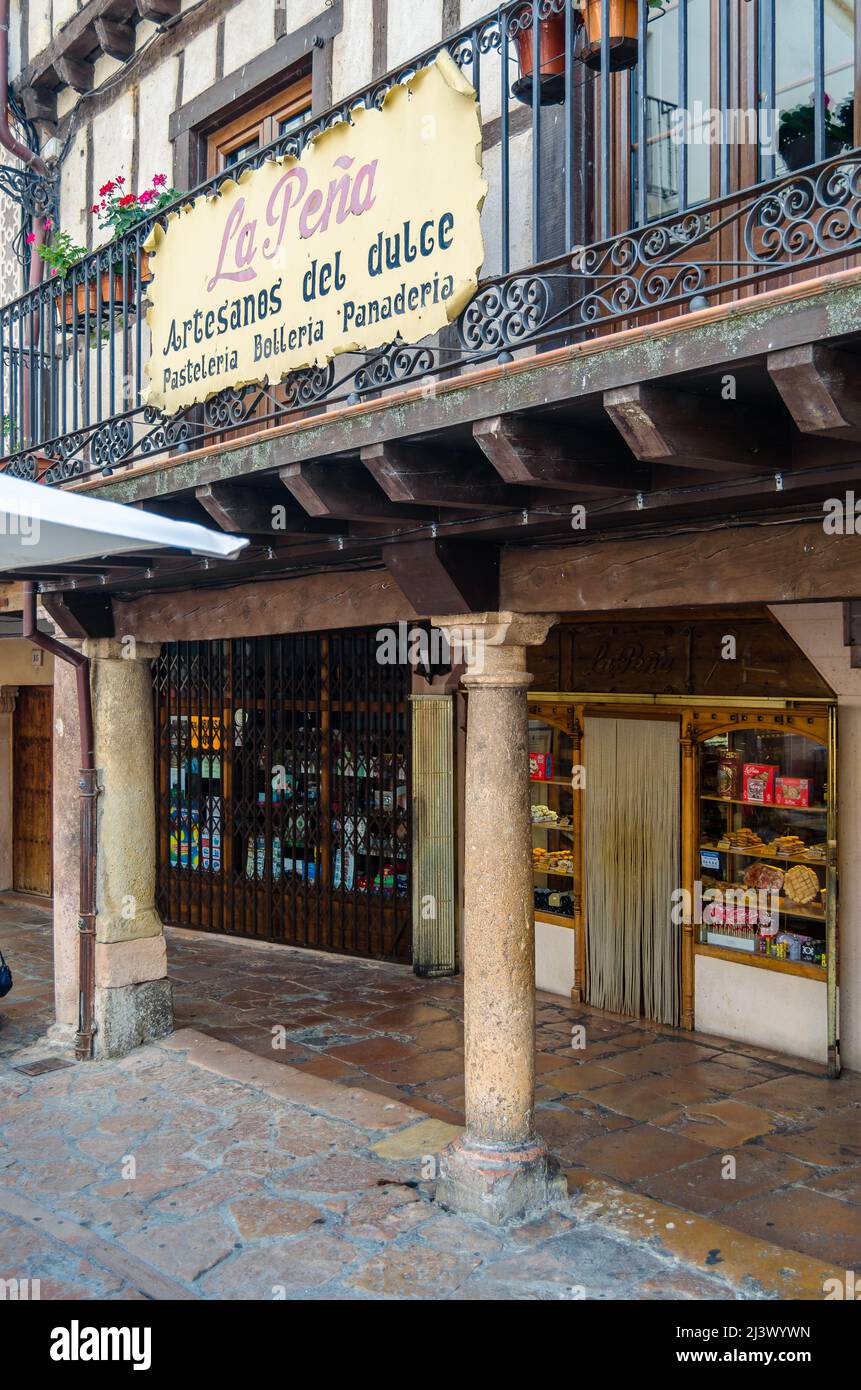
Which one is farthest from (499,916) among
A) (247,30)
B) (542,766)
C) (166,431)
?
(247,30)

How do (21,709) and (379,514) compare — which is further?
(21,709)

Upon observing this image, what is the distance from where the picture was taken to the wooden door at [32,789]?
1445cm

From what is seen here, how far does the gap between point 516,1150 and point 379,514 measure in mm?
2893

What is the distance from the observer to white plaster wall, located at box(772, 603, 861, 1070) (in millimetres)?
7539

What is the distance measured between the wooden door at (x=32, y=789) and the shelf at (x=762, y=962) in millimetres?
8715

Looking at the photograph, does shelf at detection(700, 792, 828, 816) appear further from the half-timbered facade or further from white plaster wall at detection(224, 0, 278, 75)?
white plaster wall at detection(224, 0, 278, 75)

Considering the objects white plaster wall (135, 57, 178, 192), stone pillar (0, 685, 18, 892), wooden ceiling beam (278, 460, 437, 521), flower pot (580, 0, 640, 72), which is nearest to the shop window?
white plaster wall (135, 57, 178, 192)

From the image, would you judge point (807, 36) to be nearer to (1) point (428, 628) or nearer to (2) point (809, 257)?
(2) point (809, 257)

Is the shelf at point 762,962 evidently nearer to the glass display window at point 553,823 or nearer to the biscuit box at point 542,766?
the glass display window at point 553,823

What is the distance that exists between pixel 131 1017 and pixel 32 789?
7323 mm

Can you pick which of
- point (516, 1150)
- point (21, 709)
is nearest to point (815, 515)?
point (516, 1150)

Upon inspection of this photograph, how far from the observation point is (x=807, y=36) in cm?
500

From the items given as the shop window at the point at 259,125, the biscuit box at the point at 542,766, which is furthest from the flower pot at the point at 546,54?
the biscuit box at the point at 542,766

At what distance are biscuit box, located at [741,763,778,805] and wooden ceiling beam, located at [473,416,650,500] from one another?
4310mm
